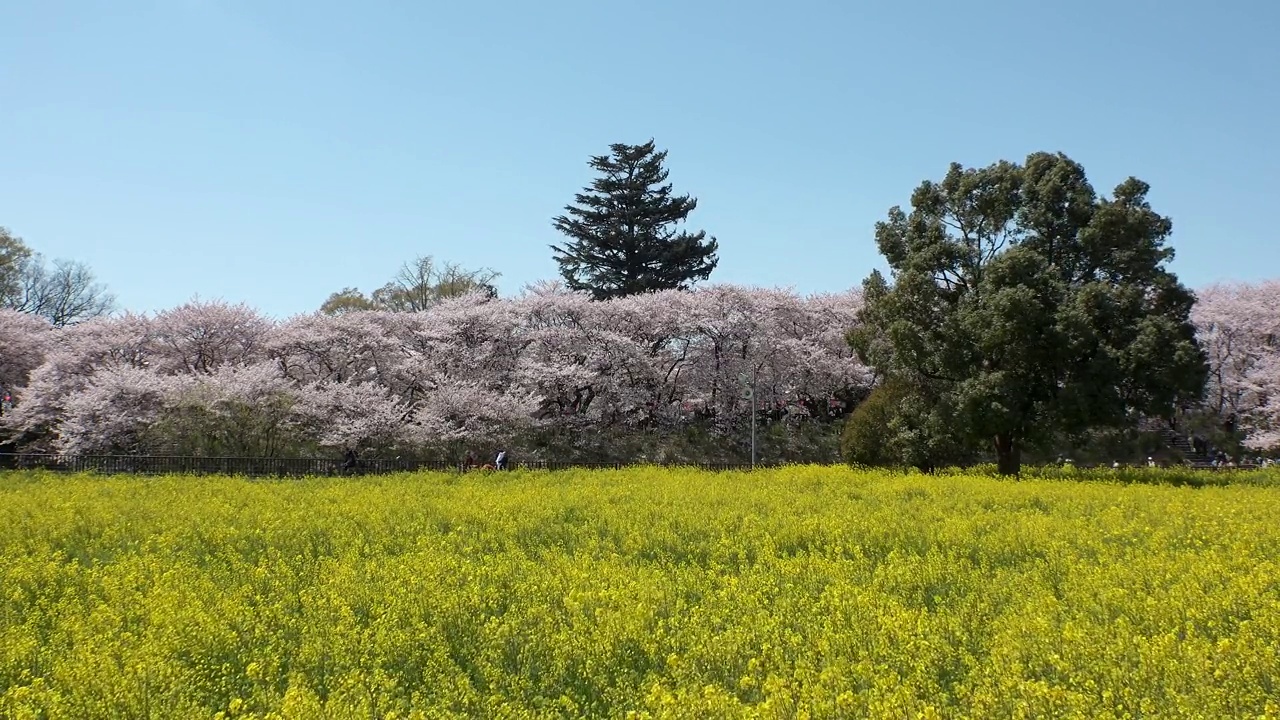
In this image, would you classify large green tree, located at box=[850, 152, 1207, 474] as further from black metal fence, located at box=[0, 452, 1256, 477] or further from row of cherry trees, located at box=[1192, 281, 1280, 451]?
row of cherry trees, located at box=[1192, 281, 1280, 451]

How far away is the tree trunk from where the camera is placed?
79.8 ft

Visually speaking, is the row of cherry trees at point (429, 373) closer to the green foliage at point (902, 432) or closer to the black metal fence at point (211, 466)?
the black metal fence at point (211, 466)

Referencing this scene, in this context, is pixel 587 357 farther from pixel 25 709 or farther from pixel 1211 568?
pixel 25 709

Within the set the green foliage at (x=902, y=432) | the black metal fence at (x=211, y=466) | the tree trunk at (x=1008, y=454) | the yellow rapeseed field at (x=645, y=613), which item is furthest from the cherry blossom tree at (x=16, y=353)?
the tree trunk at (x=1008, y=454)

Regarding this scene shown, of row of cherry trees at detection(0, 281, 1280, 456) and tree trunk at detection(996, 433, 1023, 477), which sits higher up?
row of cherry trees at detection(0, 281, 1280, 456)

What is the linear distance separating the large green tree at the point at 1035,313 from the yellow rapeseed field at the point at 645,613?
879 centimetres

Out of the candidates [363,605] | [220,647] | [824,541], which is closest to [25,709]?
[220,647]

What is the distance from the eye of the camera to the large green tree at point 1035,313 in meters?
22.2

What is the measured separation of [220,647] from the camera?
6.77 m

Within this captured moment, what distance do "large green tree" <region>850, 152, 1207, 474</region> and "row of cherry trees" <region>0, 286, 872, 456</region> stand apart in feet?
41.3

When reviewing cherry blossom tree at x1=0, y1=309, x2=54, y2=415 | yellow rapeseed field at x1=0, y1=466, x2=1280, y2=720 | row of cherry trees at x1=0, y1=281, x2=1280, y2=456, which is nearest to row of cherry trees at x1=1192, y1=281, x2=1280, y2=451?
row of cherry trees at x1=0, y1=281, x2=1280, y2=456

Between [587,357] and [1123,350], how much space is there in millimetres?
20357

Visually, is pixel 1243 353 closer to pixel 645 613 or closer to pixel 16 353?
pixel 645 613

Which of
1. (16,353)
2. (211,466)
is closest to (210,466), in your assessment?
(211,466)
